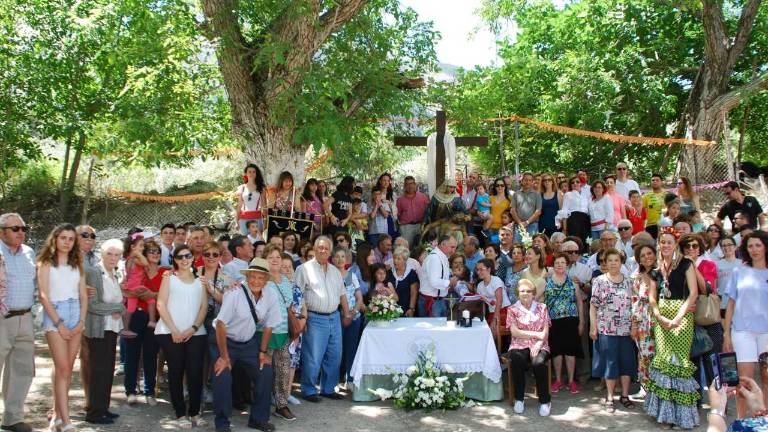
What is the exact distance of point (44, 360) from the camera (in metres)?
9.36

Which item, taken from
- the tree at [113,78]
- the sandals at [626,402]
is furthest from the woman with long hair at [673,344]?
the tree at [113,78]

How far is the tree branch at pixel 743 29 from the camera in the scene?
1808cm

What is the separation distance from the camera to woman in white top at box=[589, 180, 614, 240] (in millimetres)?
11305

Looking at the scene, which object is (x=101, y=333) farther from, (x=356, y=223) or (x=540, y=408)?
(x=356, y=223)

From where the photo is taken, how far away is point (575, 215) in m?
11.4

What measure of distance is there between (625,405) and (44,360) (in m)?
6.68

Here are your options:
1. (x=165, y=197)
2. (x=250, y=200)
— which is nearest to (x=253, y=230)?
(x=250, y=200)

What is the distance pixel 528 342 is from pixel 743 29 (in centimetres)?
1360

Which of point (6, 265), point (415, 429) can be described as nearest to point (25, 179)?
point (6, 265)

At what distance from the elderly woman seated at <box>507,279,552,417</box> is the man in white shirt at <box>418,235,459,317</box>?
102 cm

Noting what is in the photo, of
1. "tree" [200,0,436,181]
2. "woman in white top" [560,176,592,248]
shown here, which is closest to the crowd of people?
"tree" [200,0,436,181]

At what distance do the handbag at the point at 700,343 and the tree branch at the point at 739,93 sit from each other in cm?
1235

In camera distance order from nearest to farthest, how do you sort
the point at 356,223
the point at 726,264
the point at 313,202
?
1. the point at 726,264
2. the point at 313,202
3. the point at 356,223

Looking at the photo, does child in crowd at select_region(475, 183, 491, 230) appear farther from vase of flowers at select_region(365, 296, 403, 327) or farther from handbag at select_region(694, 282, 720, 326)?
handbag at select_region(694, 282, 720, 326)
